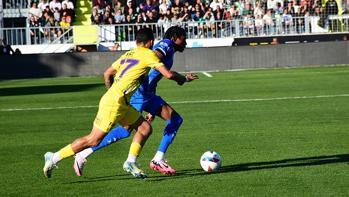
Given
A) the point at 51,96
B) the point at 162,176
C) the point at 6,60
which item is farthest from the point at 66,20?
the point at 162,176

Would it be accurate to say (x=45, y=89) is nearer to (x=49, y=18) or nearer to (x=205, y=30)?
(x=205, y=30)

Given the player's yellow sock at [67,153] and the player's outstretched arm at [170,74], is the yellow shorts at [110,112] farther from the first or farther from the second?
the player's outstretched arm at [170,74]

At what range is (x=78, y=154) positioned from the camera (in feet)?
37.8

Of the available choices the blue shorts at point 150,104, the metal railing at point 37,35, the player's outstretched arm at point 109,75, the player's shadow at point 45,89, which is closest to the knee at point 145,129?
the blue shorts at point 150,104

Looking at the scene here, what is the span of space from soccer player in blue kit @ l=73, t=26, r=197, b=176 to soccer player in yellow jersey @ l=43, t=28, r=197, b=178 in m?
0.53

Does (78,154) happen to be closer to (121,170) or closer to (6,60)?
(121,170)

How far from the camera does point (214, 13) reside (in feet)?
138

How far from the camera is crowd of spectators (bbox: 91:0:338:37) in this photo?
132ft

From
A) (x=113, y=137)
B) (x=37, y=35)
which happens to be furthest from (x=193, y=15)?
(x=113, y=137)

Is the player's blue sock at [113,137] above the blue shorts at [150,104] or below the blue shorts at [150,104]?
below

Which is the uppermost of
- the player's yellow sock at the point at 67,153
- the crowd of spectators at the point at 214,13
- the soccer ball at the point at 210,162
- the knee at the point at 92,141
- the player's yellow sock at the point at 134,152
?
the crowd of spectators at the point at 214,13

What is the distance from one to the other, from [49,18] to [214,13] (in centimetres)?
827

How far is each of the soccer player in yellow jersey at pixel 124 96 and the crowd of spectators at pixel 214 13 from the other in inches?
1138

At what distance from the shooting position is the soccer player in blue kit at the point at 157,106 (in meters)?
11.6
